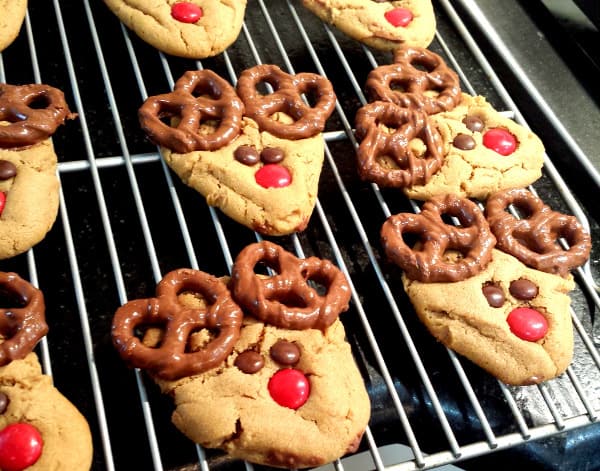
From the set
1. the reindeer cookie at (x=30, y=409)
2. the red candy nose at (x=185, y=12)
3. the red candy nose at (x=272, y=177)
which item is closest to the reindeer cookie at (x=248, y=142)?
the red candy nose at (x=272, y=177)

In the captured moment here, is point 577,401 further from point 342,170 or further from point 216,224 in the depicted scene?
point 216,224

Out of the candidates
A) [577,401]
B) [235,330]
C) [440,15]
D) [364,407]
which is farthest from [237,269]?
[440,15]

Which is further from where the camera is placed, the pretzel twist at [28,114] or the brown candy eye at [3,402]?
the pretzel twist at [28,114]

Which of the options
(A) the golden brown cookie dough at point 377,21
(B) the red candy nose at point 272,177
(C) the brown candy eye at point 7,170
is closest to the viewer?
(C) the brown candy eye at point 7,170

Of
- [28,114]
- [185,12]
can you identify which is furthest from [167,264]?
[185,12]

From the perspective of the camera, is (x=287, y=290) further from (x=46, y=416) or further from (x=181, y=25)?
(x=181, y=25)

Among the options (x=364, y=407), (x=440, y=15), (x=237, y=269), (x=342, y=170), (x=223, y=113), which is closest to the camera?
(x=364, y=407)

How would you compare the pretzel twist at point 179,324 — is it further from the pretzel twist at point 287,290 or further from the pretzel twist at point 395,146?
the pretzel twist at point 395,146
